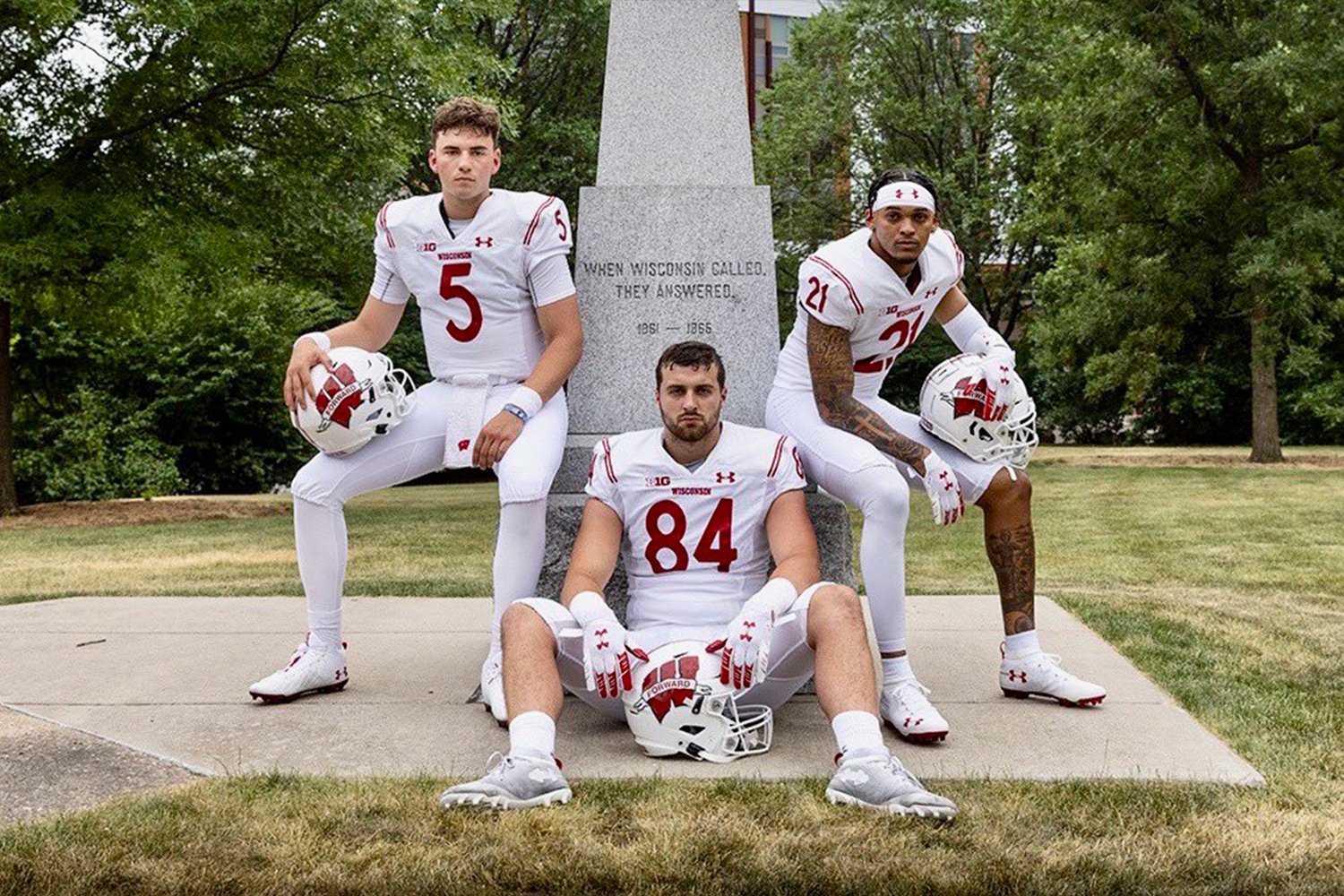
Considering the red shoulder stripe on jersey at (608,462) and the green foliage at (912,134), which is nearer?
the red shoulder stripe on jersey at (608,462)

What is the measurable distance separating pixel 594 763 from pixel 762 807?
67 cm

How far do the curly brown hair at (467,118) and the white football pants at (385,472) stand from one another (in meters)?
0.88

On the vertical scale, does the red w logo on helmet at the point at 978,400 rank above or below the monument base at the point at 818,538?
above

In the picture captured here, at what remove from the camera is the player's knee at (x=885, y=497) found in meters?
4.37

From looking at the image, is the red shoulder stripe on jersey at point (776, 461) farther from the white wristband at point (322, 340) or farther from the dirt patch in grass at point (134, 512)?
the dirt patch in grass at point (134, 512)

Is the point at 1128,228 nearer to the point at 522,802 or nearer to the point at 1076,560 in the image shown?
the point at 1076,560

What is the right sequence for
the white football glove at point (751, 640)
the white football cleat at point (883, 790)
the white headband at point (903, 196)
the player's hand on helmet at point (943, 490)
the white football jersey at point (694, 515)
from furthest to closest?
the white headband at point (903, 196), the player's hand on helmet at point (943, 490), the white football jersey at point (694, 515), the white football glove at point (751, 640), the white football cleat at point (883, 790)

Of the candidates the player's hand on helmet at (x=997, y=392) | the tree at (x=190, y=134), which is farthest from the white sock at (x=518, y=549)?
the tree at (x=190, y=134)

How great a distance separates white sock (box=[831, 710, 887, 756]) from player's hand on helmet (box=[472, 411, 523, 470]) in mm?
1529

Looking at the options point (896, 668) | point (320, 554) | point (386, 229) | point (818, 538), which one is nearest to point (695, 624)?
point (896, 668)

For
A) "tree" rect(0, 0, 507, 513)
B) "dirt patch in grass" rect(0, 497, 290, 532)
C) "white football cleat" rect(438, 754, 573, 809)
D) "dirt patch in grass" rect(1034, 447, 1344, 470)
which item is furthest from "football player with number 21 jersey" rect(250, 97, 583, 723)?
"dirt patch in grass" rect(1034, 447, 1344, 470)

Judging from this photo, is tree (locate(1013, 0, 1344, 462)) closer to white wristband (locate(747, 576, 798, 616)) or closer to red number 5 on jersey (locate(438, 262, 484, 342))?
red number 5 on jersey (locate(438, 262, 484, 342))

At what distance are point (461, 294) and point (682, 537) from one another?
1.20 meters

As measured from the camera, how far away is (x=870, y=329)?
473cm
